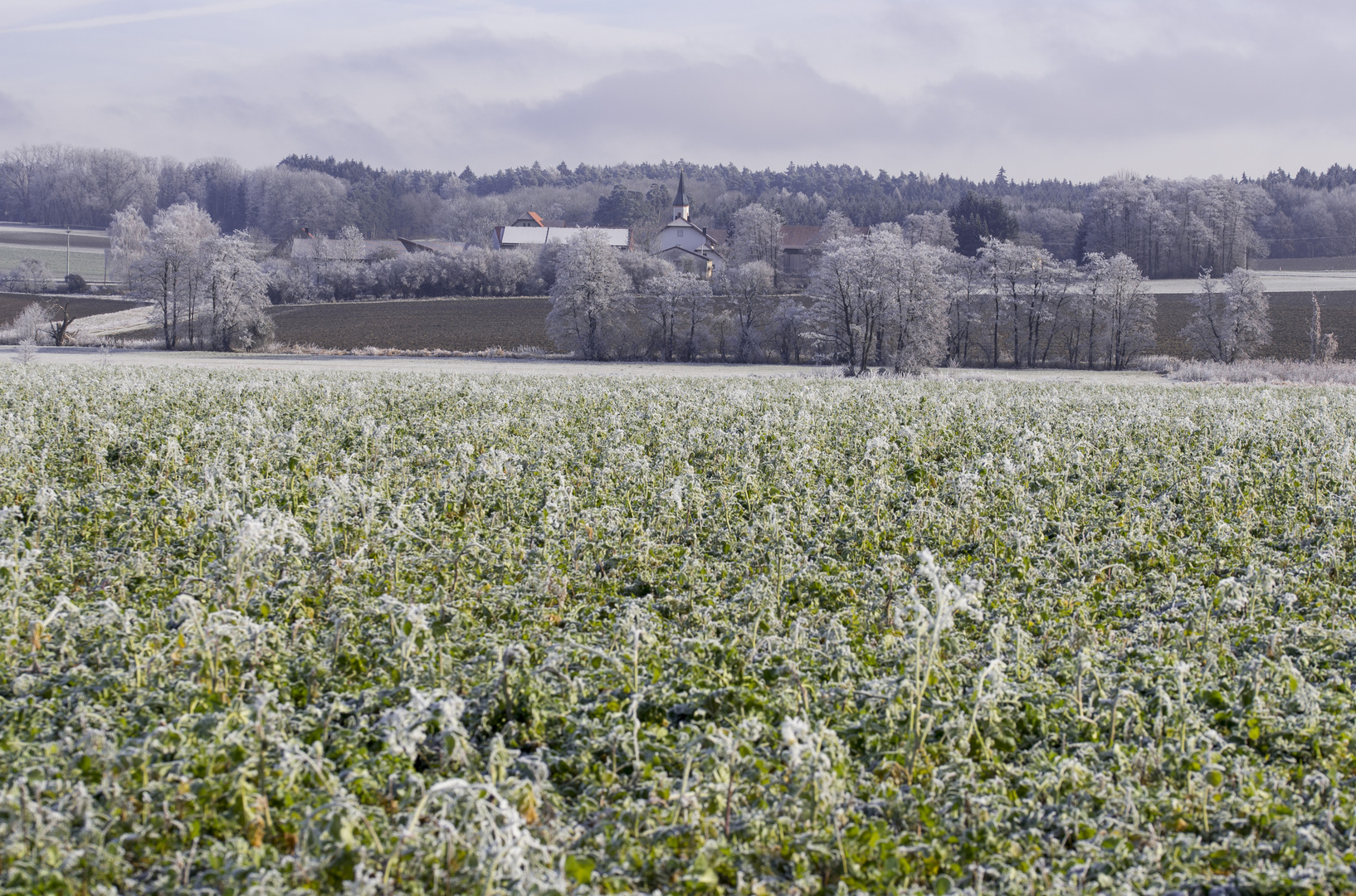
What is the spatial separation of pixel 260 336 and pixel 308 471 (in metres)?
69.2

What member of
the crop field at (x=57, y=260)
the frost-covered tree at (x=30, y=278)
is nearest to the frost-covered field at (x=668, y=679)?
the frost-covered tree at (x=30, y=278)

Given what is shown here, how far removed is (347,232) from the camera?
13762 centimetres

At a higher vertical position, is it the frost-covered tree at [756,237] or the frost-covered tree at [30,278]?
the frost-covered tree at [756,237]

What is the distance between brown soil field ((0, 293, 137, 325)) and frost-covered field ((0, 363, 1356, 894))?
320 feet

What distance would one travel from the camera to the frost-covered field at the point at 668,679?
12.9ft

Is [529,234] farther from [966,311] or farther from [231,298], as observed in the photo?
[966,311]

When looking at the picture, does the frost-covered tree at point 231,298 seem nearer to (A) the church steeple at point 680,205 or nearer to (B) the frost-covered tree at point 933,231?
(B) the frost-covered tree at point 933,231

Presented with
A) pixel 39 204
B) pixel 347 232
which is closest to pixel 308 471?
pixel 347 232

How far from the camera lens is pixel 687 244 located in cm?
14488

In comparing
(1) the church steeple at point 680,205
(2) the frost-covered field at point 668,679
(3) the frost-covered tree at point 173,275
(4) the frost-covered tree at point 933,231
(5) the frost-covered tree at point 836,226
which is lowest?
(2) the frost-covered field at point 668,679

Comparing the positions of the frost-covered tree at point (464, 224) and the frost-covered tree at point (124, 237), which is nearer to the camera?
the frost-covered tree at point (124, 237)

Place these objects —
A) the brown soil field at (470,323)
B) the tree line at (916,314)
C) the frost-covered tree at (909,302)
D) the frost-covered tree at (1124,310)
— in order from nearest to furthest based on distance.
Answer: the frost-covered tree at (909,302) → the tree line at (916,314) → the frost-covered tree at (1124,310) → the brown soil field at (470,323)

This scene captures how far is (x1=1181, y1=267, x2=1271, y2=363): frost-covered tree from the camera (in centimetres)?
6894

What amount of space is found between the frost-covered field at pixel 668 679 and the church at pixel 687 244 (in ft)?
349
